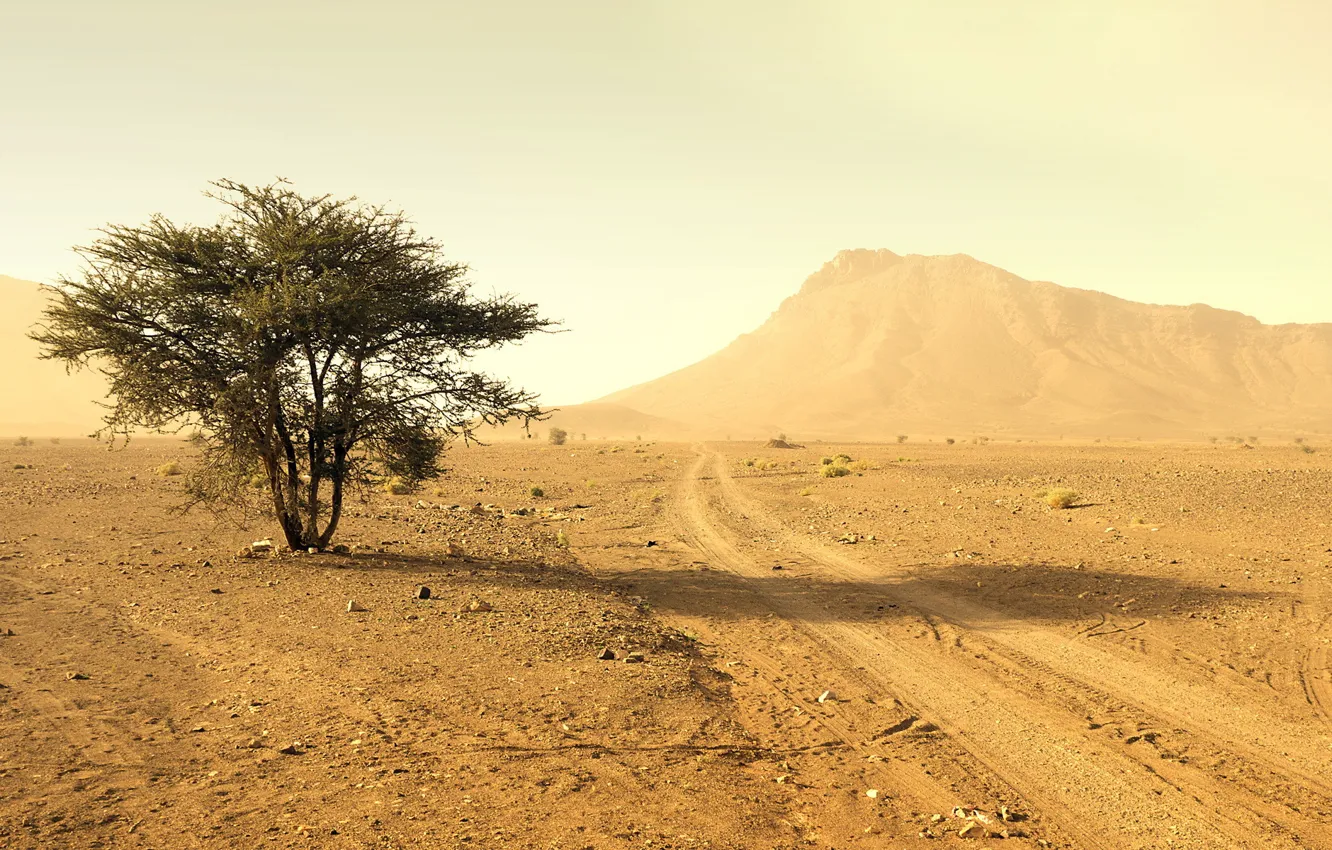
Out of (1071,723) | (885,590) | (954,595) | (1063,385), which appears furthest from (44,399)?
(1071,723)

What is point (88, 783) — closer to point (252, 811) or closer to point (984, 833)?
point (252, 811)

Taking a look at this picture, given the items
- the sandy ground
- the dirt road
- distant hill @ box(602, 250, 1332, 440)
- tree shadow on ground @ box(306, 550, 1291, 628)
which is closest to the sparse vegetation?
the sandy ground

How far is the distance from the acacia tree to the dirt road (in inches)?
316

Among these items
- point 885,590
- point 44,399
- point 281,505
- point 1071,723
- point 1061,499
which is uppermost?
point 44,399

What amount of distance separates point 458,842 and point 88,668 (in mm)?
7101

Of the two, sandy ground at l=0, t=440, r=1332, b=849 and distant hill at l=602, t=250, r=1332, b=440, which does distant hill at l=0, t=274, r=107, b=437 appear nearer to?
distant hill at l=602, t=250, r=1332, b=440

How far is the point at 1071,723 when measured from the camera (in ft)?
31.5

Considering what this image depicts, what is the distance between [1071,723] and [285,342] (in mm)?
14539

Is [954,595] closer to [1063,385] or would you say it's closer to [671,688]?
[671,688]

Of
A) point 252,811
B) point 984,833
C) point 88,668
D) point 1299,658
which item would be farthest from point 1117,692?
point 88,668

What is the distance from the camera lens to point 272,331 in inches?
638

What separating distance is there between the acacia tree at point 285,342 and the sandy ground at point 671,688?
2566mm

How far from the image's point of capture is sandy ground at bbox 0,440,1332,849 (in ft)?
23.1

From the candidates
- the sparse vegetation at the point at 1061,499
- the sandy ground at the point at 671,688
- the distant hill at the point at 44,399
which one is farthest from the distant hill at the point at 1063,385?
the distant hill at the point at 44,399
